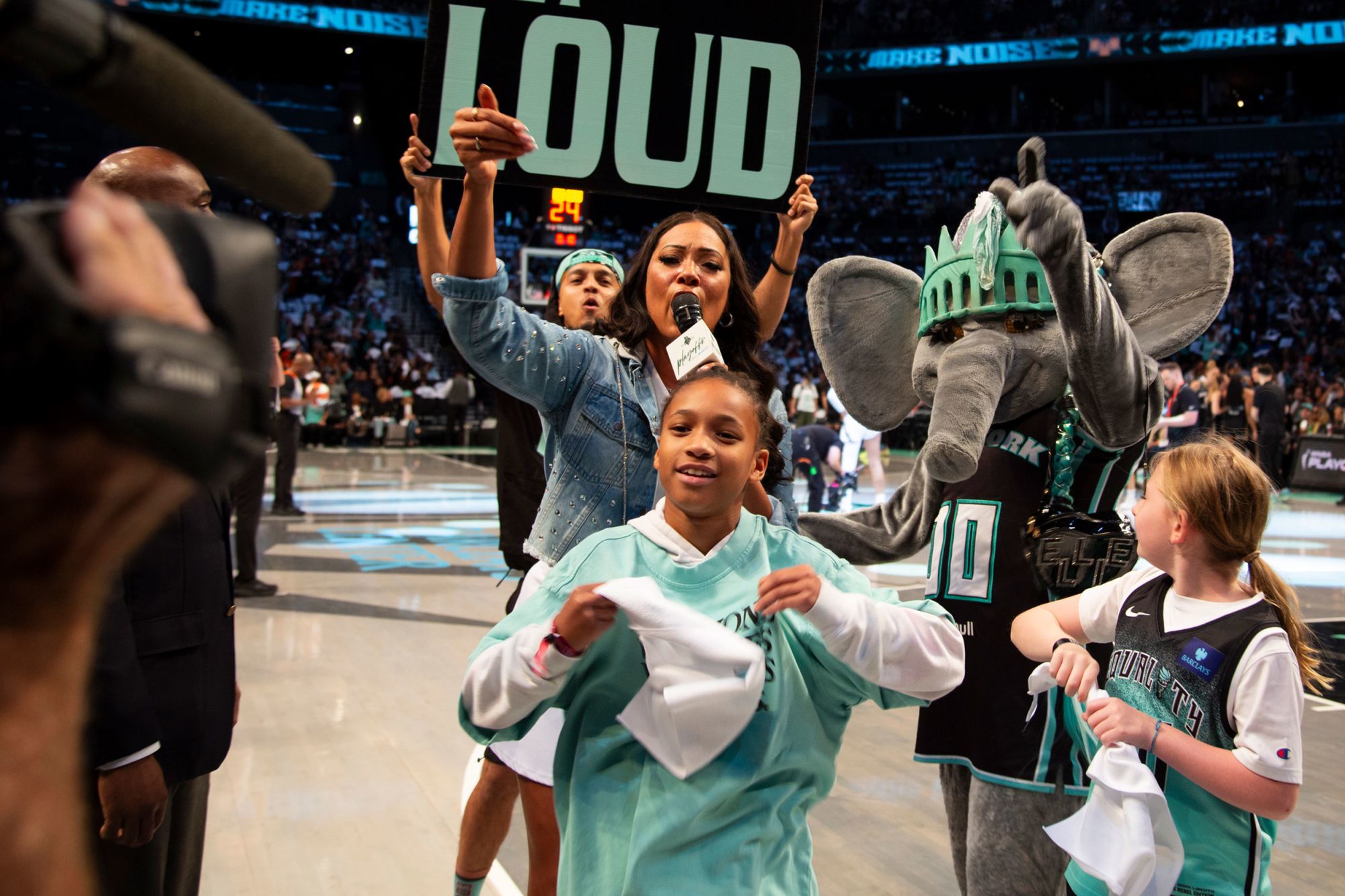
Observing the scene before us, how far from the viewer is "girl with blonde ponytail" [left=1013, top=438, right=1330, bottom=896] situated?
171 centimetres

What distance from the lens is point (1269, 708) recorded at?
1.72 m

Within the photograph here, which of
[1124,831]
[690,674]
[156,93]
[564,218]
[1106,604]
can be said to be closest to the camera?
[156,93]

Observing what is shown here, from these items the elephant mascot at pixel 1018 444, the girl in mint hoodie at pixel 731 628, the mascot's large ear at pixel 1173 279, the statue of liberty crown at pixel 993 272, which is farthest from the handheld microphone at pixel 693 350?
the mascot's large ear at pixel 1173 279

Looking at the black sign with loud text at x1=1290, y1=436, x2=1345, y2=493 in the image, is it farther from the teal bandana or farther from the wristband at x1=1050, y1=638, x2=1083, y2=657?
the wristband at x1=1050, y1=638, x2=1083, y2=657

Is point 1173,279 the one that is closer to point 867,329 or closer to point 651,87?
point 867,329

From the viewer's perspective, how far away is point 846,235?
30.2 meters

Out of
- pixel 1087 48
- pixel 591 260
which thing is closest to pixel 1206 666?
pixel 591 260

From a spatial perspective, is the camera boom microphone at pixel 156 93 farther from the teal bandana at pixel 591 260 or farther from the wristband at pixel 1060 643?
the teal bandana at pixel 591 260

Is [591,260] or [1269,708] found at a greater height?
[591,260]

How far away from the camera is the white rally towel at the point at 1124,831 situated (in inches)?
65.4

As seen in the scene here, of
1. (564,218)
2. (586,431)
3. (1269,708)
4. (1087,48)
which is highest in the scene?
(1087,48)

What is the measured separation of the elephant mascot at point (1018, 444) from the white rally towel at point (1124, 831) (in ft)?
1.18

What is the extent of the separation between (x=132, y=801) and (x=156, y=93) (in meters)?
1.27

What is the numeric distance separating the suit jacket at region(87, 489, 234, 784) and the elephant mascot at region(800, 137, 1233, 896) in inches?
53.0
